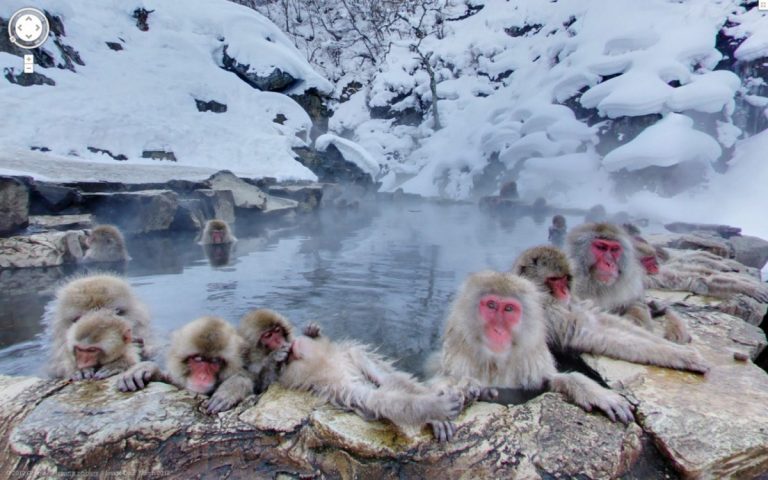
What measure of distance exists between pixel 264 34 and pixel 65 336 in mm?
16694

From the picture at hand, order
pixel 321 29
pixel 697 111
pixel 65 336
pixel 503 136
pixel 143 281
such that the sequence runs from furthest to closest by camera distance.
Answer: pixel 321 29 < pixel 503 136 < pixel 697 111 < pixel 143 281 < pixel 65 336

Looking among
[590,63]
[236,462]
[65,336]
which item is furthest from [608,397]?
[590,63]

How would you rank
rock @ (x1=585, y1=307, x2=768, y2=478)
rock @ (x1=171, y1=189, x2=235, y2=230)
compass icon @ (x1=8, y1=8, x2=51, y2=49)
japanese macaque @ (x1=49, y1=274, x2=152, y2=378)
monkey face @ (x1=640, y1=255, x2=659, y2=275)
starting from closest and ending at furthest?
rock @ (x1=585, y1=307, x2=768, y2=478) → japanese macaque @ (x1=49, y1=274, x2=152, y2=378) → monkey face @ (x1=640, y1=255, x2=659, y2=275) → rock @ (x1=171, y1=189, x2=235, y2=230) → compass icon @ (x1=8, y1=8, x2=51, y2=49)

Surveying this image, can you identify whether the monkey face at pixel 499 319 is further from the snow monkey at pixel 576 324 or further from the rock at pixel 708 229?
the rock at pixel 708 229

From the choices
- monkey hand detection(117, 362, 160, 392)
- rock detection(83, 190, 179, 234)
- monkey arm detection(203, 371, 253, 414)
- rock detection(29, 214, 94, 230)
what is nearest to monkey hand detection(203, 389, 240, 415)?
monkey arm detection(203, 371, 253, 414)

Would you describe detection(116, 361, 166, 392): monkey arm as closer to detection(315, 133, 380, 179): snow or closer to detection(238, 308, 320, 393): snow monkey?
detection(238, 308, 320, 393): snow monkey

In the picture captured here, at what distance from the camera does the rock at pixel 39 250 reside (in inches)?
195

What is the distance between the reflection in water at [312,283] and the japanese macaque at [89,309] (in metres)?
0.45

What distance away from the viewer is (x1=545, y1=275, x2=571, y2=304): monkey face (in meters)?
2.13

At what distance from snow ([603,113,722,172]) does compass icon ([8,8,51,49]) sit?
1389 centimetres

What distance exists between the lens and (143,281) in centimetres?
441

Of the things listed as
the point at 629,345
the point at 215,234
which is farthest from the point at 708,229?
the point at 215,234

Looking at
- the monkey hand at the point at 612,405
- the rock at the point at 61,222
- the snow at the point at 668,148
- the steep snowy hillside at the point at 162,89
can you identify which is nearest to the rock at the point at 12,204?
the rock at the point at 61,222

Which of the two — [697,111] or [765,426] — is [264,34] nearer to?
[697,111]
